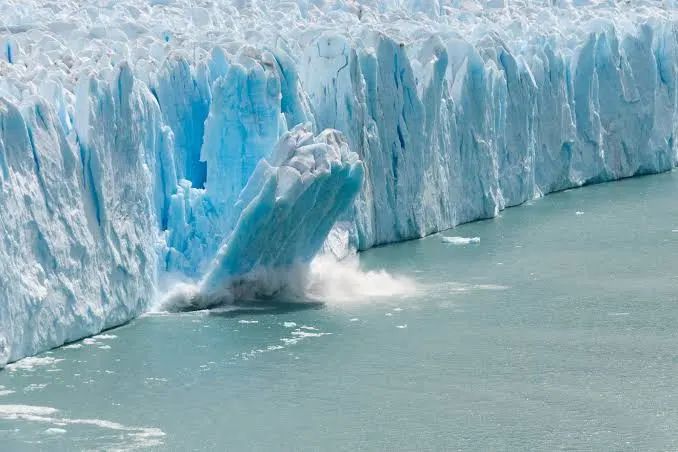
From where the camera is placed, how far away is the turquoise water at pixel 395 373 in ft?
32.8

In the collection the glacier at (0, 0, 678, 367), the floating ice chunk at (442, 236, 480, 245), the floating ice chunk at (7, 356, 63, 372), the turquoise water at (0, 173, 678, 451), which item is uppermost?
the glacier at (0, 0, 678, 367)

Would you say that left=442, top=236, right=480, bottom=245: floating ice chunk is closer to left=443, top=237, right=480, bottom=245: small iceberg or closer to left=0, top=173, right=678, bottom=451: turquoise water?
left=443, top=237, right=480, bottom=245: small iceberg

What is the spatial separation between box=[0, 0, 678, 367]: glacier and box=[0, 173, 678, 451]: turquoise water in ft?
2.15

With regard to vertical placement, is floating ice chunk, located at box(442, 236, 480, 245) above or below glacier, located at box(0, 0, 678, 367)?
below

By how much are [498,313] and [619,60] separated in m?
10.1

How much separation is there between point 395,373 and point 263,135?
377 centimetres

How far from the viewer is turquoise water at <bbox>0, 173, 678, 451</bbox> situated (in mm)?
10008

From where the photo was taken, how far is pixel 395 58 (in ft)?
56.9

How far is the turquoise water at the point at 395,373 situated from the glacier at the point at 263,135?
0.66 meters

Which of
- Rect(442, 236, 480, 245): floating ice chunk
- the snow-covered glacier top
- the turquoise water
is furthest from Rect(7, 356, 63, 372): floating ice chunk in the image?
Rect(442, 236, 480, 245): floating ice chunk

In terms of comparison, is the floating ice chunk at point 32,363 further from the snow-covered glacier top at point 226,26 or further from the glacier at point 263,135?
the snow-covered glacier top at point 226,26

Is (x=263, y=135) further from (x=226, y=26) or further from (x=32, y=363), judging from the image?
(x=226, y=26)

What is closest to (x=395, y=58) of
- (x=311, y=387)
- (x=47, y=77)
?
(x=47, y=77)

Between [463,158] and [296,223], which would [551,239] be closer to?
[463,158]
